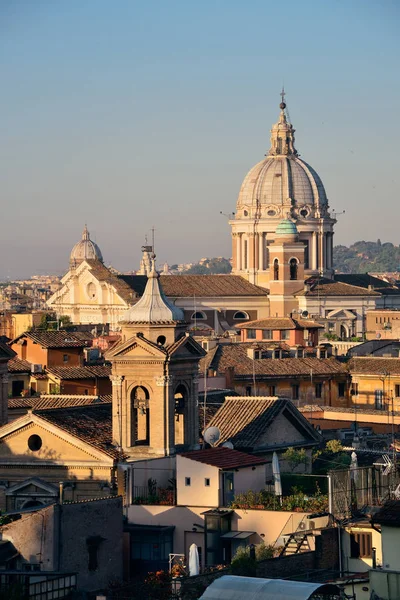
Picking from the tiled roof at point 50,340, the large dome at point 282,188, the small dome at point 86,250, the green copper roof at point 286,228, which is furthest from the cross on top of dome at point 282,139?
the tiled roof at point 50,340

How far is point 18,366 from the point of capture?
56250mm

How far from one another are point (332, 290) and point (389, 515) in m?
84.8

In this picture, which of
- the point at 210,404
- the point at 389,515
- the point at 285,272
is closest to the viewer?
the point at 389,515

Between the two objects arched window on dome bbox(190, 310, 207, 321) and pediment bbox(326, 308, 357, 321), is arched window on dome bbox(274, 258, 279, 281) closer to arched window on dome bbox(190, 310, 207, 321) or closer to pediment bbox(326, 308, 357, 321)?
pediment bbox(326, 308, 357, 321)

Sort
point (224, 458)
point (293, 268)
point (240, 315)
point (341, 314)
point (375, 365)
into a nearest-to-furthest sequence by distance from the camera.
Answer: point (224, 458), point (375, 365), point (341, 314), point (293, 268), point (240, 315)

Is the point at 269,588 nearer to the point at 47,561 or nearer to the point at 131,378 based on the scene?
the point at 47,561

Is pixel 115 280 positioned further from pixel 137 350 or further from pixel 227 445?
pixel 227 445

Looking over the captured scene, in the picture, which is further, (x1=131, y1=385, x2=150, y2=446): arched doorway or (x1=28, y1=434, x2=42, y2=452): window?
(x1=131, y1=385, x2=150, y2=446): arched doorway

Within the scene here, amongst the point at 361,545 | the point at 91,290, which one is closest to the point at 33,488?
the point at 361,545

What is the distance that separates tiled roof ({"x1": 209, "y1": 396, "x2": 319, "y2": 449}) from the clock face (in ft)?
256

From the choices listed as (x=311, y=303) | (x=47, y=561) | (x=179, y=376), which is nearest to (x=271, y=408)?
(x=179, y=376)

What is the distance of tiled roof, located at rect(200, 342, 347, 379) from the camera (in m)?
57.4

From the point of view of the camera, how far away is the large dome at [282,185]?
404 feet

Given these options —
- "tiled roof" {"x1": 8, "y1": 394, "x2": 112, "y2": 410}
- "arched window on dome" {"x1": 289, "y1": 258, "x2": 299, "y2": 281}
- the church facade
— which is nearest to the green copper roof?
the church facade
